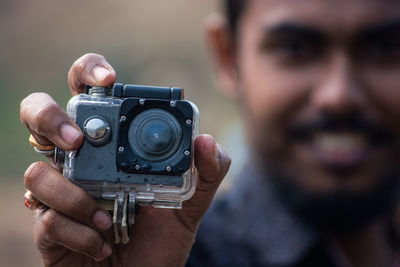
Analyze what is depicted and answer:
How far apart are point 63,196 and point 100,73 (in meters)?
0.43

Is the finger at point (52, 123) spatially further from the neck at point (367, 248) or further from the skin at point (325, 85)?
the neck at point (367, 248)

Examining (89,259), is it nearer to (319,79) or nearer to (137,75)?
(319,79)

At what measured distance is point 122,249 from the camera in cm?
224

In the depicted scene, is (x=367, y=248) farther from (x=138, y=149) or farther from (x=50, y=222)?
(x=50, y=222)

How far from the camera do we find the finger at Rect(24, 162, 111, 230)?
1976mm

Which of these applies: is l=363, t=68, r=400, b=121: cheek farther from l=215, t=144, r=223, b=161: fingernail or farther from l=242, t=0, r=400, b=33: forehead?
l=215, t=144, r=223, b=161: fingernail

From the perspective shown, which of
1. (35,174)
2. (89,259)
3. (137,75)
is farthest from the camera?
(137,75)

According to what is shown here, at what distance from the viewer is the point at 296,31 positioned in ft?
11.5

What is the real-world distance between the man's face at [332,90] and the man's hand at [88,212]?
1439mm

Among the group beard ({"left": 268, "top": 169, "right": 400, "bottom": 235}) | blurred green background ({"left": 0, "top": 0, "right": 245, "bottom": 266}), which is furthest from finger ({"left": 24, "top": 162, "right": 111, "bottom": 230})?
blurred green background ({"left": 0, "top": 0, "right": 245, "bottom": 266})

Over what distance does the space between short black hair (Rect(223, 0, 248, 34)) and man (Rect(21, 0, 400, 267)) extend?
0.08 ft

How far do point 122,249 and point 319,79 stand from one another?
1718 millimetres

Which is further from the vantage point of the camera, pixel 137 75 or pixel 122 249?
pixel 137 75

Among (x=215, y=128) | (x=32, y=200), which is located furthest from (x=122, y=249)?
(x=215, y=128)
